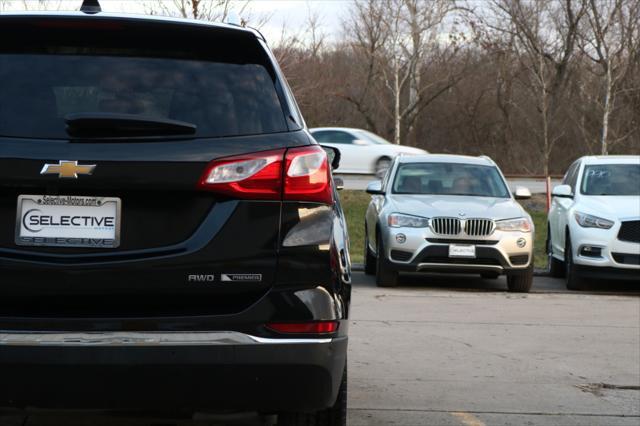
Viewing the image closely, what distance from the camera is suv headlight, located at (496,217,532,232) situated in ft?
46.0

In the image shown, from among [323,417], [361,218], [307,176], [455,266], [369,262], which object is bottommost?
[361,218]

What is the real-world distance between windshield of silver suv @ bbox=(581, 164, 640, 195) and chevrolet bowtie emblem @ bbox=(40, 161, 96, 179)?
11895mm

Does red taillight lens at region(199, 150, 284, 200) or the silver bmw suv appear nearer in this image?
red taillight lens at region(199, 150, 284, 200)

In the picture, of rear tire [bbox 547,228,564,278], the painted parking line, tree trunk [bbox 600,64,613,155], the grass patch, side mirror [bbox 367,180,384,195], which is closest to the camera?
the painted parking line

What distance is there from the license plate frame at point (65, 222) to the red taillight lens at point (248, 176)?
352mm

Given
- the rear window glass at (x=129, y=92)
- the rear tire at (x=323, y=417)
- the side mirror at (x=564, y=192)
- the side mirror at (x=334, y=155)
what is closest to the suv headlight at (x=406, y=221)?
the side mirror at (x=564, y=192)

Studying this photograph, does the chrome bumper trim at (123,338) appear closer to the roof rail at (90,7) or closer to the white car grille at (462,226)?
the roof rail at (90,7)

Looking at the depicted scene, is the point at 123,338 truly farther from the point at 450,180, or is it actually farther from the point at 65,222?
the point at 450,180

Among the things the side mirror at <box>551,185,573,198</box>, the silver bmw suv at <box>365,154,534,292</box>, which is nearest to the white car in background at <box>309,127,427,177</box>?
the side mirror at <box>551,185,573,198</box>

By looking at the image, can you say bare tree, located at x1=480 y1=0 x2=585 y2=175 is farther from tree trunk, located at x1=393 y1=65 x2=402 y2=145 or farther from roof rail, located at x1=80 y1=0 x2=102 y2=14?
roof rail, located at x1=80 y1=0 x2=102 y2=14

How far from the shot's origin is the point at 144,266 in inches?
158

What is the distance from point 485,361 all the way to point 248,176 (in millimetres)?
4746

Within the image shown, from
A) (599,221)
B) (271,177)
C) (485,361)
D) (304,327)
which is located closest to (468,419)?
(485,361)

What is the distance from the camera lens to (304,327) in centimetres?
412
